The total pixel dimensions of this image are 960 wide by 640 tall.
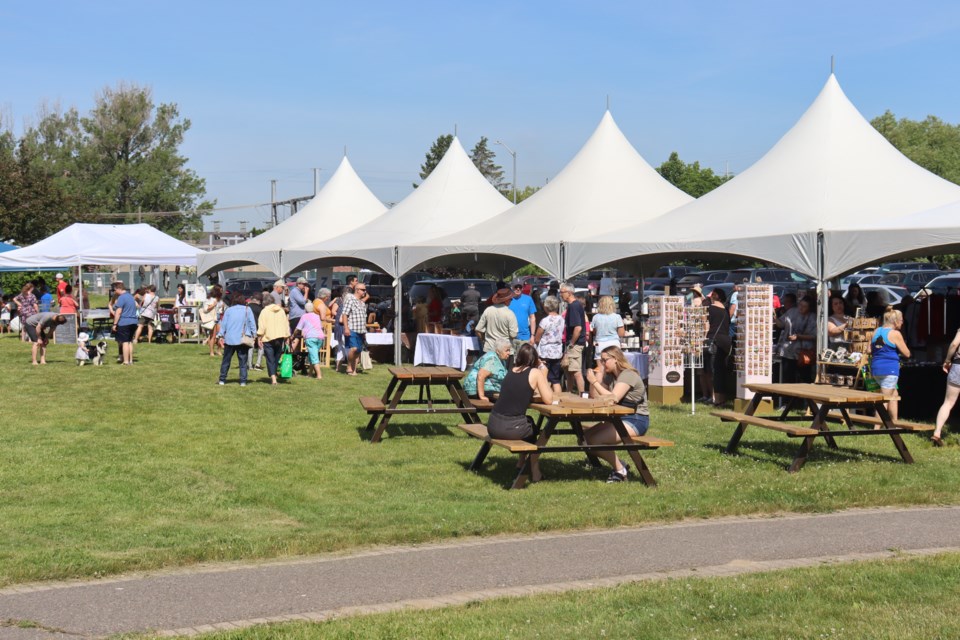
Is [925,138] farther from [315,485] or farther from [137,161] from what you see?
[315,485]

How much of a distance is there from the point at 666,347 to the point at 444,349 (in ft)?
19.8

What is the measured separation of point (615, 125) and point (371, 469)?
13.5 meters

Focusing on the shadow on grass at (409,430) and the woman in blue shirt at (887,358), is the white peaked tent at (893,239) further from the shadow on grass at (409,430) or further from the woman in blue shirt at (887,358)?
the shadow on grass at (409,430)

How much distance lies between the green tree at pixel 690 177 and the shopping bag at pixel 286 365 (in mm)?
57232

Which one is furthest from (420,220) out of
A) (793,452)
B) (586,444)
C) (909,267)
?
(909,267)

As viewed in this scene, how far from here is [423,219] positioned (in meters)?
24.8

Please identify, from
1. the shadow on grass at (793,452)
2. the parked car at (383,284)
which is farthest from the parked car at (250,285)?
the shadow on grass at (793,452)

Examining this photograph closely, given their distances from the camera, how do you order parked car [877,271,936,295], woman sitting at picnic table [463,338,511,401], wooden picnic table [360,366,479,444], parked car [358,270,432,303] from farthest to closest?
parked car [877,271,936,295] < parked car [358,270,432,303] < woman sitting at picnic table [463,338,511,401] < wooden picnic table [360,366,479,444]

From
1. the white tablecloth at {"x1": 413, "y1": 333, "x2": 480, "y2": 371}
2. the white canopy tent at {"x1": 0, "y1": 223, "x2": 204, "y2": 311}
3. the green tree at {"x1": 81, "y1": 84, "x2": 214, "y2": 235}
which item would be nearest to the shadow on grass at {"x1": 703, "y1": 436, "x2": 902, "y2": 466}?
the white tablecloth at {"x1": 413, "y1": 333, "x2": 480, "y2": 371}

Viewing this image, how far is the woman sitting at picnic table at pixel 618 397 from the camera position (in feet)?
33.4

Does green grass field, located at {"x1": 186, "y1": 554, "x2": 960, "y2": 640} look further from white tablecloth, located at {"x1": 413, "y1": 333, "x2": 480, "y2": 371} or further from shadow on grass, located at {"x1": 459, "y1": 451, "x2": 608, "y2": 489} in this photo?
white tablecloth, located at {"x1": 413, "y1": 333, "x2": 480, "y2": 371}

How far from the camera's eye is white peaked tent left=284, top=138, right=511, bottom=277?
23.7 metres

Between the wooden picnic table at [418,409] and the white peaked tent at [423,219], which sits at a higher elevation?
the white peaked tent at [423,219]

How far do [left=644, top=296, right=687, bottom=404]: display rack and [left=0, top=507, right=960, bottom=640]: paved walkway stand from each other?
7122 millimetres
